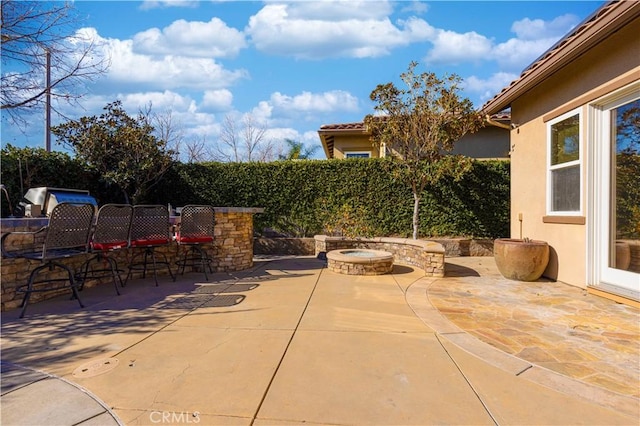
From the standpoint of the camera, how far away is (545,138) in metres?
6.58

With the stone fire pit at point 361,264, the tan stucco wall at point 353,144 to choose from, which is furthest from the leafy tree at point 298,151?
the stone fire pit at point 361,264

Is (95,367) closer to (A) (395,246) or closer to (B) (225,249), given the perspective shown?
(B) (225,249)

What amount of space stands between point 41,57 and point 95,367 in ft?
21.1

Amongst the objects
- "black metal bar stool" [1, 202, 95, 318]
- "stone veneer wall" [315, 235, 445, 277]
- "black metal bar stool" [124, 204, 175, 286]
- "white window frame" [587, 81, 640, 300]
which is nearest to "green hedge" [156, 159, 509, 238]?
"stone veneer wall" [315, 235, 445, 277]

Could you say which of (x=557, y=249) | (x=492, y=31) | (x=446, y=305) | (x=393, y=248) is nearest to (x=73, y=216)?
(x=446, y=305)

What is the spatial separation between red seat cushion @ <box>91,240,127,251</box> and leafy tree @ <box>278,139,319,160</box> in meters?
11.7

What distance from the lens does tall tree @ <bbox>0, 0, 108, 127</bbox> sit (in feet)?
20.0

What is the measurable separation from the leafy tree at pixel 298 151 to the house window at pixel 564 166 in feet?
37.4

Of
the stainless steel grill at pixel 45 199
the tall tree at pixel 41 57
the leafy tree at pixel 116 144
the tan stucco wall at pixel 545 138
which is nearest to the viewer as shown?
the tan stucco wall at pixel 545 138

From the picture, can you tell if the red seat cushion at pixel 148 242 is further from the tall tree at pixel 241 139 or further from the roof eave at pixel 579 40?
the tall tree at pixel 241 139

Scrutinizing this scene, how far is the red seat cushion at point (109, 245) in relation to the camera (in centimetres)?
500

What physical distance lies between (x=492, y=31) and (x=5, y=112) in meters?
9.94

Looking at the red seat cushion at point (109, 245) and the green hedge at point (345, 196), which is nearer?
the red seat cushion at point (109, 245)

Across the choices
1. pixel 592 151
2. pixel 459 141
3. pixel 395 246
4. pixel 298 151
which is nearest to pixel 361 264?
pixel 395 246
